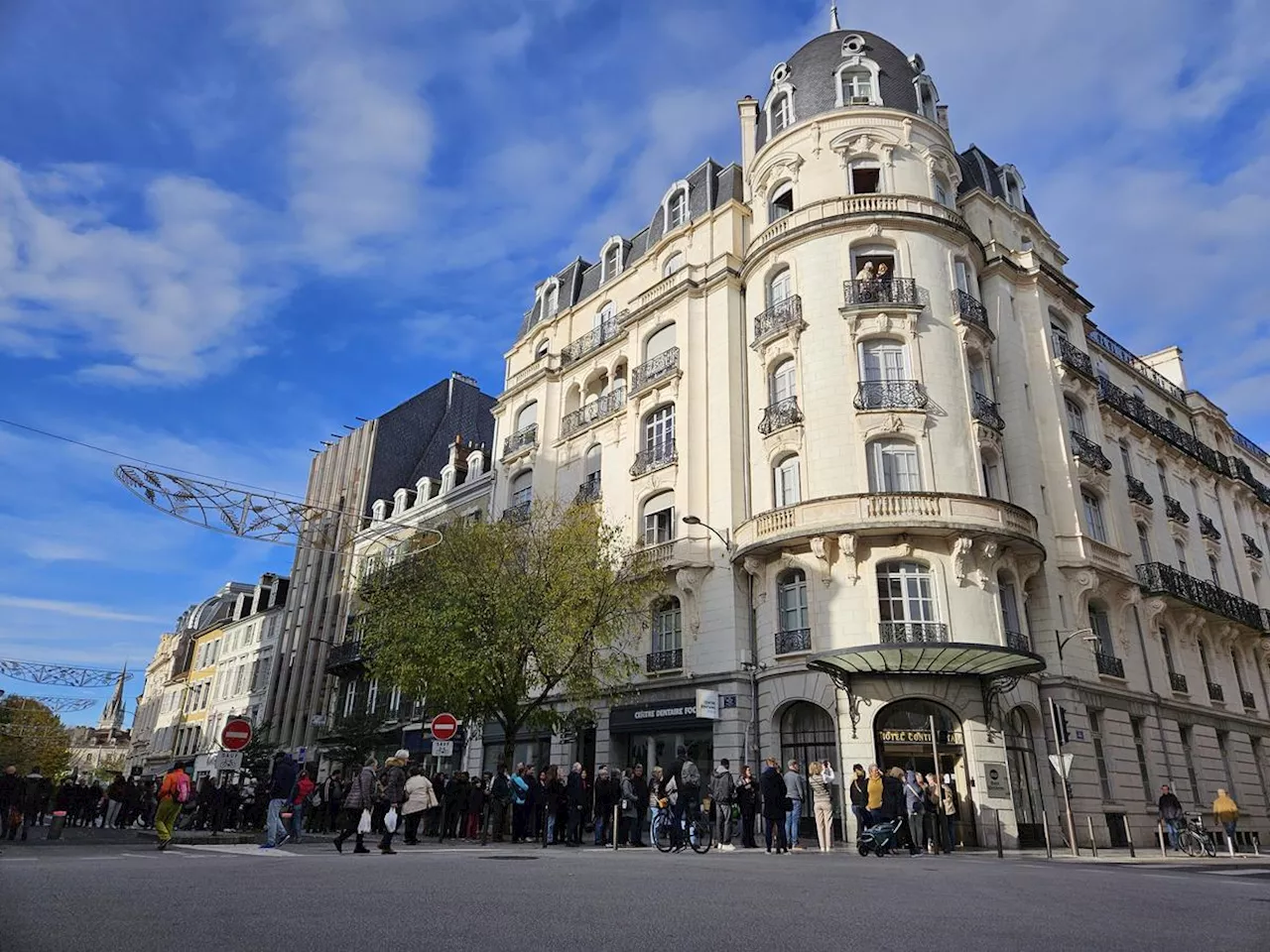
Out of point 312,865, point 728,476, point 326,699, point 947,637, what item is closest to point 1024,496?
point 947,637

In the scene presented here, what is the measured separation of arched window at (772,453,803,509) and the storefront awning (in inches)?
210

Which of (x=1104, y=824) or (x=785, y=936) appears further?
(x=1104, y=824)

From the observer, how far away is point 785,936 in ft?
19.7

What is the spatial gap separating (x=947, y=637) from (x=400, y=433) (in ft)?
118

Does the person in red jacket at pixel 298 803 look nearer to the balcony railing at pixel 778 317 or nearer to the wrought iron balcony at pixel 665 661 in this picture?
the wrought iron balcony at pixel 665 661

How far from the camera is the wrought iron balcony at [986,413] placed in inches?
1014

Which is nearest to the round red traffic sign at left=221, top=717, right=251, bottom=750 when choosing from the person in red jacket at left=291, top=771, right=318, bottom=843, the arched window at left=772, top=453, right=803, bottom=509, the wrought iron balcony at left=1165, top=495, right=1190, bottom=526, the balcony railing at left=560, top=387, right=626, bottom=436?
the person in red jacket at left=291, top=771, right=318, bottom=843

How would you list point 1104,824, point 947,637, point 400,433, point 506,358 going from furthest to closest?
point 400,433 → point 506,358 → point 1104,824 → point 947,637

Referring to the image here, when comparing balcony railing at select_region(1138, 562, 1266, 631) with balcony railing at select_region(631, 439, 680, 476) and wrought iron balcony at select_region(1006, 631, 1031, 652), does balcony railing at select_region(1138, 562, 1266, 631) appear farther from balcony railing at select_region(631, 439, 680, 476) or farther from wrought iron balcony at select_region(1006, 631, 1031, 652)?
balcony railing at select_region(631, 439, 680, 476)

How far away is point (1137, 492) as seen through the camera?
104 feet

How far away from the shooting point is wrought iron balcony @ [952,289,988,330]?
2678 cm

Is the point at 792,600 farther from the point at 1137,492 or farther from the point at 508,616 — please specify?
the point at 1137,492

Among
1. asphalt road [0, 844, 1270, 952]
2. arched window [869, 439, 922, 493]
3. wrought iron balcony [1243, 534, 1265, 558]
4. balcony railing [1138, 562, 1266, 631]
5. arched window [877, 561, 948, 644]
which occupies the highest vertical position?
wrought iron balcony [1243, 534, 1265, 558]

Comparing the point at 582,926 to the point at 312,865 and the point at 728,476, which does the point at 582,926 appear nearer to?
the point at 312,865
